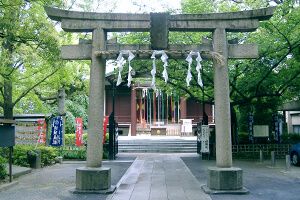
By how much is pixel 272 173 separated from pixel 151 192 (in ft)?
22.9

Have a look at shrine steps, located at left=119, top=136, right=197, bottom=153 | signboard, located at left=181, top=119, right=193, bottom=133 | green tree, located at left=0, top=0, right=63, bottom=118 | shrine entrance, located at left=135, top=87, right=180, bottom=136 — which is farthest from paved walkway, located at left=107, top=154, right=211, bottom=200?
shrine entrance, located at left=135, top=87, right=180, bottom=136

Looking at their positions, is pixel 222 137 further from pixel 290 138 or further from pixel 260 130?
pixel 290 138

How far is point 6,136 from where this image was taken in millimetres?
12227

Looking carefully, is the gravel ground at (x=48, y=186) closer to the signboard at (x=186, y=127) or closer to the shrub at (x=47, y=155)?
the shrub at (x=47, y=155)

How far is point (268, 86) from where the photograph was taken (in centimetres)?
2130

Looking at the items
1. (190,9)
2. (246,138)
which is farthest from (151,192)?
(246,138)

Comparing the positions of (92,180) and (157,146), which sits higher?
(92,180)

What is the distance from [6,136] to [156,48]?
6.07 m

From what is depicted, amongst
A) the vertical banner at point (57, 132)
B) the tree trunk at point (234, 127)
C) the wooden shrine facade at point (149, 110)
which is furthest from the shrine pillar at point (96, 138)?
the wooden shrine facade at point (149, 110)

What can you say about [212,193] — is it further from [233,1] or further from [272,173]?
[233,1]

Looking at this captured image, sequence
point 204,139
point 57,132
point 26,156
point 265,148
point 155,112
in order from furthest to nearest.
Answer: point 155,112, point 265,148, point 57,132, point 204,139, point 26,156

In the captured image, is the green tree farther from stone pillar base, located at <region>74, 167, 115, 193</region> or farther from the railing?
the railing

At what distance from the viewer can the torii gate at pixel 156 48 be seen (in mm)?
10672

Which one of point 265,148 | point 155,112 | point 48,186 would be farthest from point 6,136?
point 155,112
